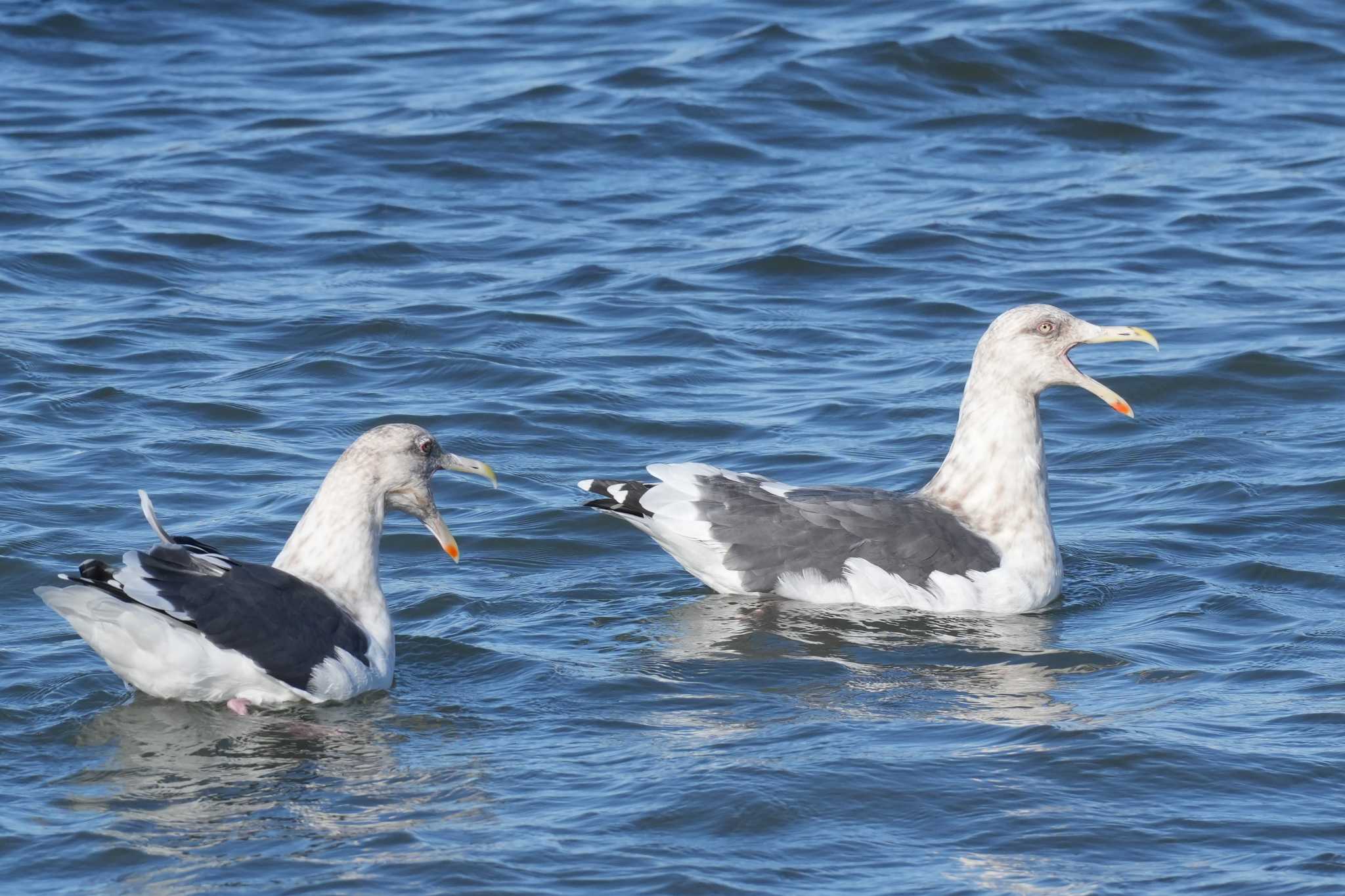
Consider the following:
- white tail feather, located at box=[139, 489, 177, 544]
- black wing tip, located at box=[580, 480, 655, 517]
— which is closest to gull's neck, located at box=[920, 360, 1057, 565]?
black wing tip, located at box=[580, 480, 655, 517]

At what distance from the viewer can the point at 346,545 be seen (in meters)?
8.50

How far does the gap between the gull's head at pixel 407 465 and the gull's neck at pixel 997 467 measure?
2.57 metres

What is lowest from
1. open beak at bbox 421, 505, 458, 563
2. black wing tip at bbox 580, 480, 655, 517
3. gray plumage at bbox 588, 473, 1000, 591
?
gray plumage at bbox 588, 473, 1000, 591

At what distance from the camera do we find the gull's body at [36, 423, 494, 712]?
7.68 meters

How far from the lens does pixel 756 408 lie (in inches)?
494

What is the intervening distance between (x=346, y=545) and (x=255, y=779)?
4.53ft

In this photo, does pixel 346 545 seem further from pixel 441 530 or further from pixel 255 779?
pixel 255 779

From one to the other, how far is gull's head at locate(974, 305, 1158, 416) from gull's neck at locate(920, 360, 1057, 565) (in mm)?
41

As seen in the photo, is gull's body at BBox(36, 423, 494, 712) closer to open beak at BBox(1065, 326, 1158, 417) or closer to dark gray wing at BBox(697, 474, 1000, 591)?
dark gray wing at BBox(697, 474, 1000, 591)

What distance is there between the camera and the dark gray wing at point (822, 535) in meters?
9.54

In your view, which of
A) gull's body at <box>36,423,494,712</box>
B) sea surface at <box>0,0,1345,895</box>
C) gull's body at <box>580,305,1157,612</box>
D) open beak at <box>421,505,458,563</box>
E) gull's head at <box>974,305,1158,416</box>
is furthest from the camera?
gull's head at <box>974,305,1158,416</box>

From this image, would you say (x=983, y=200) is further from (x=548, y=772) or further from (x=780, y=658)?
(x=548, y=772)

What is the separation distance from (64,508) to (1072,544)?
16.9ft

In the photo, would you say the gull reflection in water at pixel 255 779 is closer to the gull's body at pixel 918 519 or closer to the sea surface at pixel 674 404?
the sea surface at pixel 674 404
